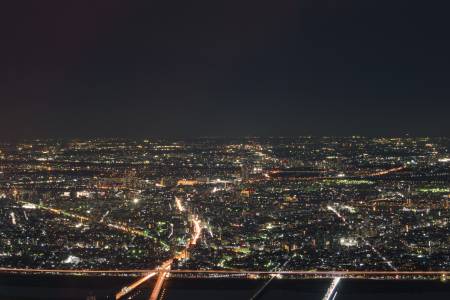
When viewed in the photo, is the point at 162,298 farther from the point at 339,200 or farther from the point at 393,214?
the point at 339,200

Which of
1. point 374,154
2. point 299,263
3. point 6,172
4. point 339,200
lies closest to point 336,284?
point 299,263

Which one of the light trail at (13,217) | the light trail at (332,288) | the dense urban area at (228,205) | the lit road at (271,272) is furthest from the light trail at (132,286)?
the light trail at (13,217)

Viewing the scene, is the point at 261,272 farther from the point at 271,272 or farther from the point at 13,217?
the point at 13,217

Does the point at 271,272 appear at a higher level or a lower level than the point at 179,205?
lower

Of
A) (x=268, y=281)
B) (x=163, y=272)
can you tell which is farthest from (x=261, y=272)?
(x=163, y=272)

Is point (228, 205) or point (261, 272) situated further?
point (228, 205)

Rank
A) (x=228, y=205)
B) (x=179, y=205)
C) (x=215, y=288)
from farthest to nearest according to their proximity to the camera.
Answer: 1. (x=179, y=205)
2. (x=228, y=205)
3. (x=215, y=288)
